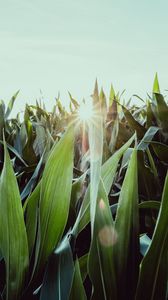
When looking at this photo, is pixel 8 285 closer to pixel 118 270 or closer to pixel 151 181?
pixel 118 270

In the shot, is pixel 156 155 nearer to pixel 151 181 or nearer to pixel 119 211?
A: pixel 151 181

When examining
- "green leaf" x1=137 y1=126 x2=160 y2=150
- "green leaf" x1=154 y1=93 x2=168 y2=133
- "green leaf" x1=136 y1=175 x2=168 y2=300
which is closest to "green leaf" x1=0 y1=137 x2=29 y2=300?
"green leaf" x1=136 y1=175 x2=168 y2=300

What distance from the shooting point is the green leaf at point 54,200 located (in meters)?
0.38

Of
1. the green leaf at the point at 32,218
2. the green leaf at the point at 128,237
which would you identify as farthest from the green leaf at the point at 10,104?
the green leaf at the point at 128,237

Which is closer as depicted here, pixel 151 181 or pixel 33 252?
pixel 33 252

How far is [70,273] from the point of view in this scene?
0.36 metres

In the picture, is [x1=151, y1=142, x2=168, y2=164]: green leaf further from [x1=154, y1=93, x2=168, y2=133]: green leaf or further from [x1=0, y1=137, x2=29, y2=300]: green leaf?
[x1=0, y1=137, x2=29, y2=300]: green leaf

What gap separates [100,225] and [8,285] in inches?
4.5

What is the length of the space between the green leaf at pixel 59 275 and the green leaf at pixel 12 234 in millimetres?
25

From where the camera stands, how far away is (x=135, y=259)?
34 cm

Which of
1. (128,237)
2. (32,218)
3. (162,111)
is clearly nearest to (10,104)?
(162,111)

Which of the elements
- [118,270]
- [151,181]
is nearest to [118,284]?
[118,270]

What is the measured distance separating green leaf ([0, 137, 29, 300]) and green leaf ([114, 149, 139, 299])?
0.30 ft

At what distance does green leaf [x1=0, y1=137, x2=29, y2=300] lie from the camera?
357mm
